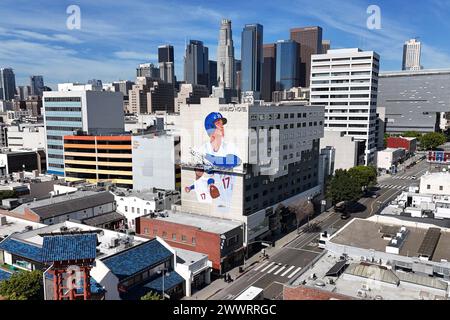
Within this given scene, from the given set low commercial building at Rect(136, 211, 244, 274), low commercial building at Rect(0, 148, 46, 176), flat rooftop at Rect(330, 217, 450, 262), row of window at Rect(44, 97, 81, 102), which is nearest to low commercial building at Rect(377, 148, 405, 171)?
flat rooftop at Rect(330, 217, 450, 262)

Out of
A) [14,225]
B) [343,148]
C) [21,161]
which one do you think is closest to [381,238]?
[14,225]

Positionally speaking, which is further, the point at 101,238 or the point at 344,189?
the point at 344,189

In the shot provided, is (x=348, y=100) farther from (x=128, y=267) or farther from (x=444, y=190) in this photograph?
(x=128, y=267)

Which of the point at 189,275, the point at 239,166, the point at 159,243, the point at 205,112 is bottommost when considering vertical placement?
the point at 189,275

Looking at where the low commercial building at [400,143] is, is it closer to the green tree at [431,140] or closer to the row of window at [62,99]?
the green tree at [431,140]

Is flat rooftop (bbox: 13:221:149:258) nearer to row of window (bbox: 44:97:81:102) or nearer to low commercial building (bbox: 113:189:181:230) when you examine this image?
low commercial building (bbox: 113:189:181:230)

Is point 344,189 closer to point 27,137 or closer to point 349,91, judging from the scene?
point 349,91
